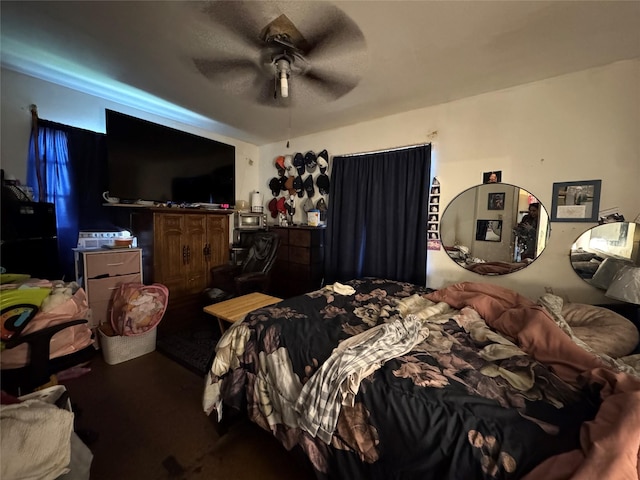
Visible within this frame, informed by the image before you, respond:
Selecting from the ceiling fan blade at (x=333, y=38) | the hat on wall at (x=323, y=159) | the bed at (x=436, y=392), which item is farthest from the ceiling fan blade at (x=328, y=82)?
the bed at (x=436, y=392)

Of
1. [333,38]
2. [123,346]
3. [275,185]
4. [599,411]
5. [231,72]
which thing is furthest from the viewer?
[275,185]

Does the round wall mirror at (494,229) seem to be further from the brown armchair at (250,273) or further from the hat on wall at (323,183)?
the brown armchair at (250,273)

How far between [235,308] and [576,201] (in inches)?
123

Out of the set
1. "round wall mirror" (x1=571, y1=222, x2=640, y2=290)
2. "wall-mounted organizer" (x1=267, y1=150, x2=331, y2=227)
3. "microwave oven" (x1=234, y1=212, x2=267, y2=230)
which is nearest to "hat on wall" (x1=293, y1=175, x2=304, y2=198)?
"wall-mounted organizer" (x1=267, y1=150, x2=331, y2=227)

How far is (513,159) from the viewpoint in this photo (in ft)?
7.55

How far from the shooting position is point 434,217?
2734mm

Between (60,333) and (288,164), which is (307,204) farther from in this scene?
(60,333)

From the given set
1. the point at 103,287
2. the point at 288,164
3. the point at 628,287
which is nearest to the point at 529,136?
the point at 628,287

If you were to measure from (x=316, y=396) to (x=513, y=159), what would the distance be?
104 inches

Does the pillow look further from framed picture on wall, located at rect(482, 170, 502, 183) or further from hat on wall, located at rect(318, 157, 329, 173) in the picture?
hat on wall, located at rect(318, 157, 329, 173)

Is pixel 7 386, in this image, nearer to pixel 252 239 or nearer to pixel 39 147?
pixel 39 147

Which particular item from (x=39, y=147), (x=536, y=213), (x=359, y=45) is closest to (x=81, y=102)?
(x=39, y=147)

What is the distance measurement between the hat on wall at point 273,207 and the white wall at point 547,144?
213cm

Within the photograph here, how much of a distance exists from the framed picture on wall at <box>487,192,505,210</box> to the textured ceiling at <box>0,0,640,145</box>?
39.4 inches
